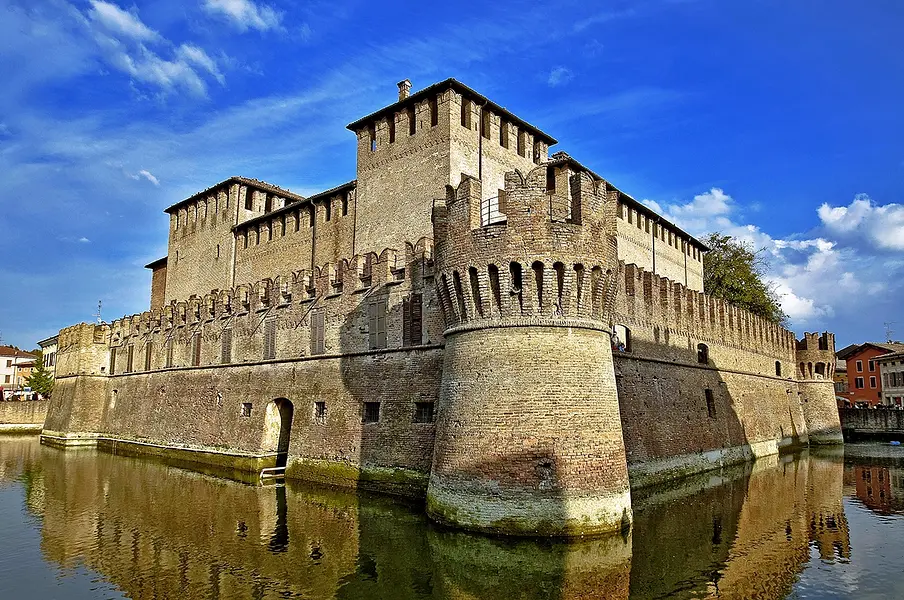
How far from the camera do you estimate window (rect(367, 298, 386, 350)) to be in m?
22.9

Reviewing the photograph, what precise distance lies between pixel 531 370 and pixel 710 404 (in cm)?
1660

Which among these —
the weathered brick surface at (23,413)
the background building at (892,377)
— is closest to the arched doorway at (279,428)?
the weathered brick surface at (23,413)

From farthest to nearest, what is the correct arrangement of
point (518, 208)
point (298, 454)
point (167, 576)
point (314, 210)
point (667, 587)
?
point (314, 210), point (298, 454), point (518, 208), point (167, 576), point (667, 587)

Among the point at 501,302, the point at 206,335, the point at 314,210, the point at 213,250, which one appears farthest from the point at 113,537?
the point at 213,250

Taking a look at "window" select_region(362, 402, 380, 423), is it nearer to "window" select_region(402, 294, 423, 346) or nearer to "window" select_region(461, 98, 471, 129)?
"window" select_region(402, 294, 423, 346)

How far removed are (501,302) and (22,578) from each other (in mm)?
11810

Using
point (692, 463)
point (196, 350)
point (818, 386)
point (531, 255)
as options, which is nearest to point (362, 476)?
point (531, 255)

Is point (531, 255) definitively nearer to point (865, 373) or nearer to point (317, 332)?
point (317, 332)

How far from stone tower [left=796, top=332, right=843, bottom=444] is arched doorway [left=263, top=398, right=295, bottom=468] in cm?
3154

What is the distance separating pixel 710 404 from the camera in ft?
93.7

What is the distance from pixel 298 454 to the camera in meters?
24.5

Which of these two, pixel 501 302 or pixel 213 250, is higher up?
pixel 213 250

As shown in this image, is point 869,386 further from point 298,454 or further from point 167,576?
point 167,576

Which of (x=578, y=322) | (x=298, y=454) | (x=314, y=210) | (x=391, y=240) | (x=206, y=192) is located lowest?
(x=298, y=454)
